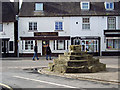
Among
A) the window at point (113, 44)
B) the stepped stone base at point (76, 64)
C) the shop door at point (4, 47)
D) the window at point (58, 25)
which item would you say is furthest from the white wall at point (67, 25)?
the stepped stone base at point (76, 64)

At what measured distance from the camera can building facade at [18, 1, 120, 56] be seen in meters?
33.0

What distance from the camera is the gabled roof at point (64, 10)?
33125 mm

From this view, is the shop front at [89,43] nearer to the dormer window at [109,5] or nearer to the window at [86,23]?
the window at [86,23]

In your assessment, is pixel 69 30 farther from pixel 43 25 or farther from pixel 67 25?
pixel 43 25

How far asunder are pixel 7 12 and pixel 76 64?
76.9 feet

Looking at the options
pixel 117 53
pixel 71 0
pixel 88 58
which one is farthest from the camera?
pixel 71 0

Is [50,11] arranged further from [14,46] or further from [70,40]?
[14,46]

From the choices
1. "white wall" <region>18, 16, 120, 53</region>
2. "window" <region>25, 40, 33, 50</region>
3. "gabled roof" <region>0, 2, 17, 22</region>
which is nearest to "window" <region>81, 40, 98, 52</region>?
"white wall" <region>18, 16, 120, 53</region>

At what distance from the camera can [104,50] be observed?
33125 millimetres

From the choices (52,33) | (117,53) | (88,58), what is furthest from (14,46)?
(88,58)

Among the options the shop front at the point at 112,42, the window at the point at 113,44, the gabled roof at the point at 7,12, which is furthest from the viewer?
the gabled roof at the point at 7,12

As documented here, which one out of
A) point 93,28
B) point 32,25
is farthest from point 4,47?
point 93,28

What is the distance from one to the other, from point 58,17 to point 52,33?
252 centimetres

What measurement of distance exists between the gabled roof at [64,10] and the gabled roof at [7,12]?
5.61 ft
